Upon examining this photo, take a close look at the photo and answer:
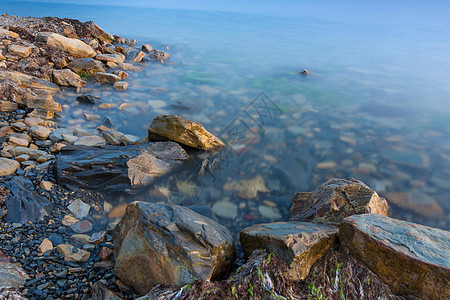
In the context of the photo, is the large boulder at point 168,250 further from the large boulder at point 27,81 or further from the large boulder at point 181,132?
the large boulder at point 27,81

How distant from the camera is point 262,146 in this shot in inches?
176

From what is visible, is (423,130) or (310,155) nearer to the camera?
(310,155)

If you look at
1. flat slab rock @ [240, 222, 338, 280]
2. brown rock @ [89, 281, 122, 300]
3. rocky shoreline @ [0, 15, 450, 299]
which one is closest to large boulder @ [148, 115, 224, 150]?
rocky shoreline @ [0, 15, 450, 299]

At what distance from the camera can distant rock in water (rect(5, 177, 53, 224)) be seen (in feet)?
8.36

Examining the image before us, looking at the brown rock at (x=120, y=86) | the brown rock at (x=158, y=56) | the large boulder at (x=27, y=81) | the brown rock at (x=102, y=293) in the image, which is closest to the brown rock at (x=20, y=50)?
the large boulder at (x=27, y=81)

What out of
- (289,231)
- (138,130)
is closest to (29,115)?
(138,130)

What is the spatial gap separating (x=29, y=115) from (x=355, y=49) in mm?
11148

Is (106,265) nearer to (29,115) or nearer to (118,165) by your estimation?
(118,165)

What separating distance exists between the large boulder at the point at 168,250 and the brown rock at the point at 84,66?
17.5ft

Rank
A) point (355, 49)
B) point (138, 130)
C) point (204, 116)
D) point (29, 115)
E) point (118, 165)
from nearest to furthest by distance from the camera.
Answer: point (118, 165)
point (29, 115)
point (138, 130)
point (204, 116)
point (355, 49)

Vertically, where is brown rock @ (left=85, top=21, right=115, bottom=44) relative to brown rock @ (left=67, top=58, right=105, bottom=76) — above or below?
above

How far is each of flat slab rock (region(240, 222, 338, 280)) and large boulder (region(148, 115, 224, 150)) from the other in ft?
6.29

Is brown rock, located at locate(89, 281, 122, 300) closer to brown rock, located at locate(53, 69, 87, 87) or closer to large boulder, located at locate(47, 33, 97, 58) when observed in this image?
brown rock, located at locate(53, 69, 87, 87)

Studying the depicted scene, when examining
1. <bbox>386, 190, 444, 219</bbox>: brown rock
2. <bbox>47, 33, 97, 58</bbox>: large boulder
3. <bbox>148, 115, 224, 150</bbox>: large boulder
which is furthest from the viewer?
<bbox>47, 33, 97, 58</bbox>: large boulder
